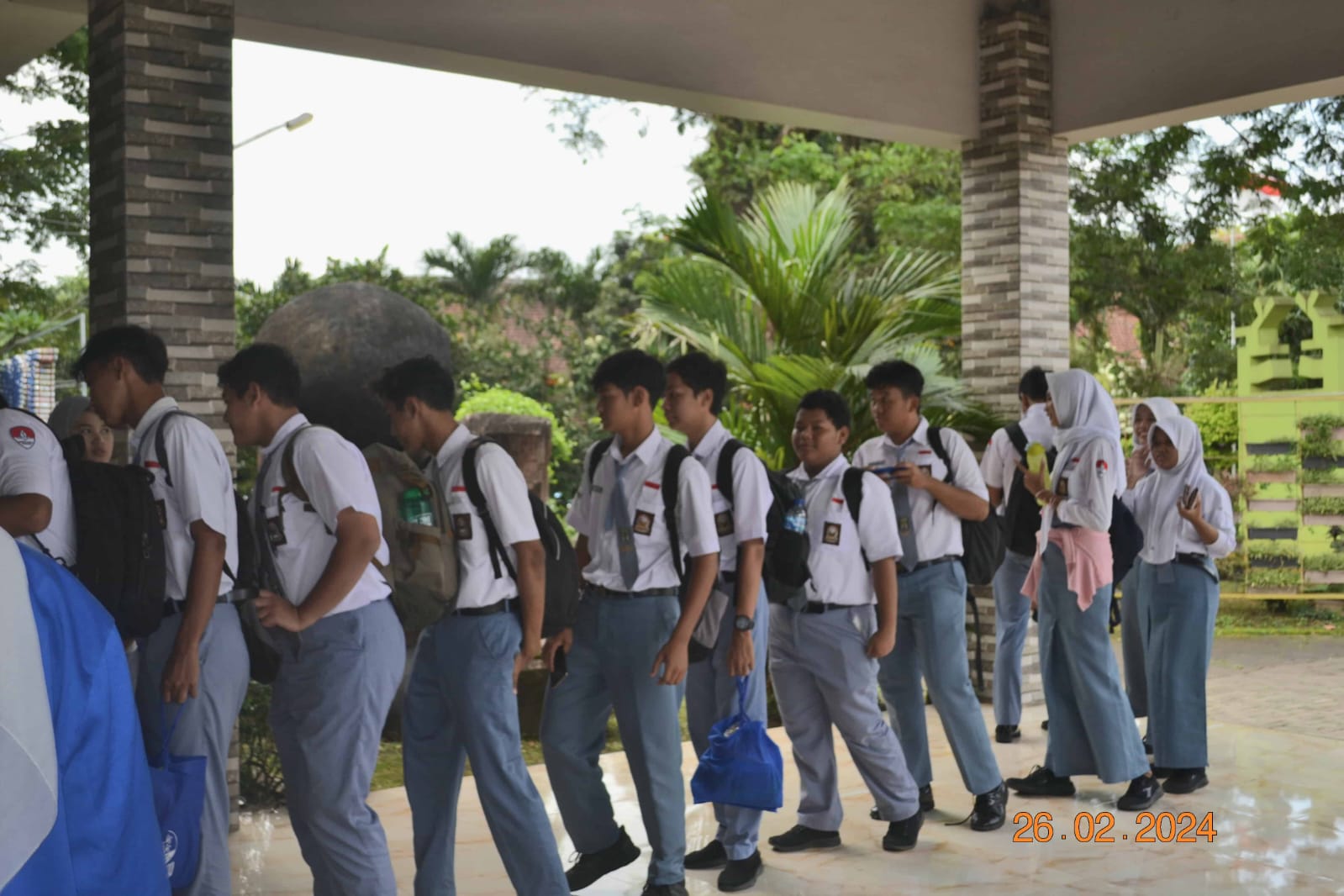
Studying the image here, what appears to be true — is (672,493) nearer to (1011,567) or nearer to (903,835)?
(903,835)

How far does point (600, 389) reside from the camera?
4504 mm

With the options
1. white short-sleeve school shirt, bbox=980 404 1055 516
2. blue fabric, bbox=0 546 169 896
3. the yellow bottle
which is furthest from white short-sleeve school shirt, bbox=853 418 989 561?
blue fabric, bbox=0 546 169 896

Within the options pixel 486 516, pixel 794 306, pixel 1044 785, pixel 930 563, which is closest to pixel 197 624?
pixel 486 516

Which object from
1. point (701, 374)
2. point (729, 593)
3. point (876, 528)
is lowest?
point (729, 593)

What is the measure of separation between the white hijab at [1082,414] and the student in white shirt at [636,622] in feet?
6.06

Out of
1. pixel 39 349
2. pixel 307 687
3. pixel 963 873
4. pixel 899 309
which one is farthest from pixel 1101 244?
pixel 39 349

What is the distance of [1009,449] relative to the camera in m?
6.86

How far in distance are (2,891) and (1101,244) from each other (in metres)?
14.5

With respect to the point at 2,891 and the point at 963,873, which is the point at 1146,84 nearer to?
the point at 963,873

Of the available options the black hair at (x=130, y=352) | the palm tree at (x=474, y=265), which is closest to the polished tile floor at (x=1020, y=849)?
the black hair at (x=130, y=352)

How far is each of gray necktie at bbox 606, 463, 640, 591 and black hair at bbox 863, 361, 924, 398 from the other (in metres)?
1.37

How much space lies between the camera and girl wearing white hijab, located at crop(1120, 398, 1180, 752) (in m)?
6.03

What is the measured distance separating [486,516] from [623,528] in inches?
24.3

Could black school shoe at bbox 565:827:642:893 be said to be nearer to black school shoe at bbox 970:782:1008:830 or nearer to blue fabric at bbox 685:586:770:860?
blue fabric at bbox 685:586:770:860
